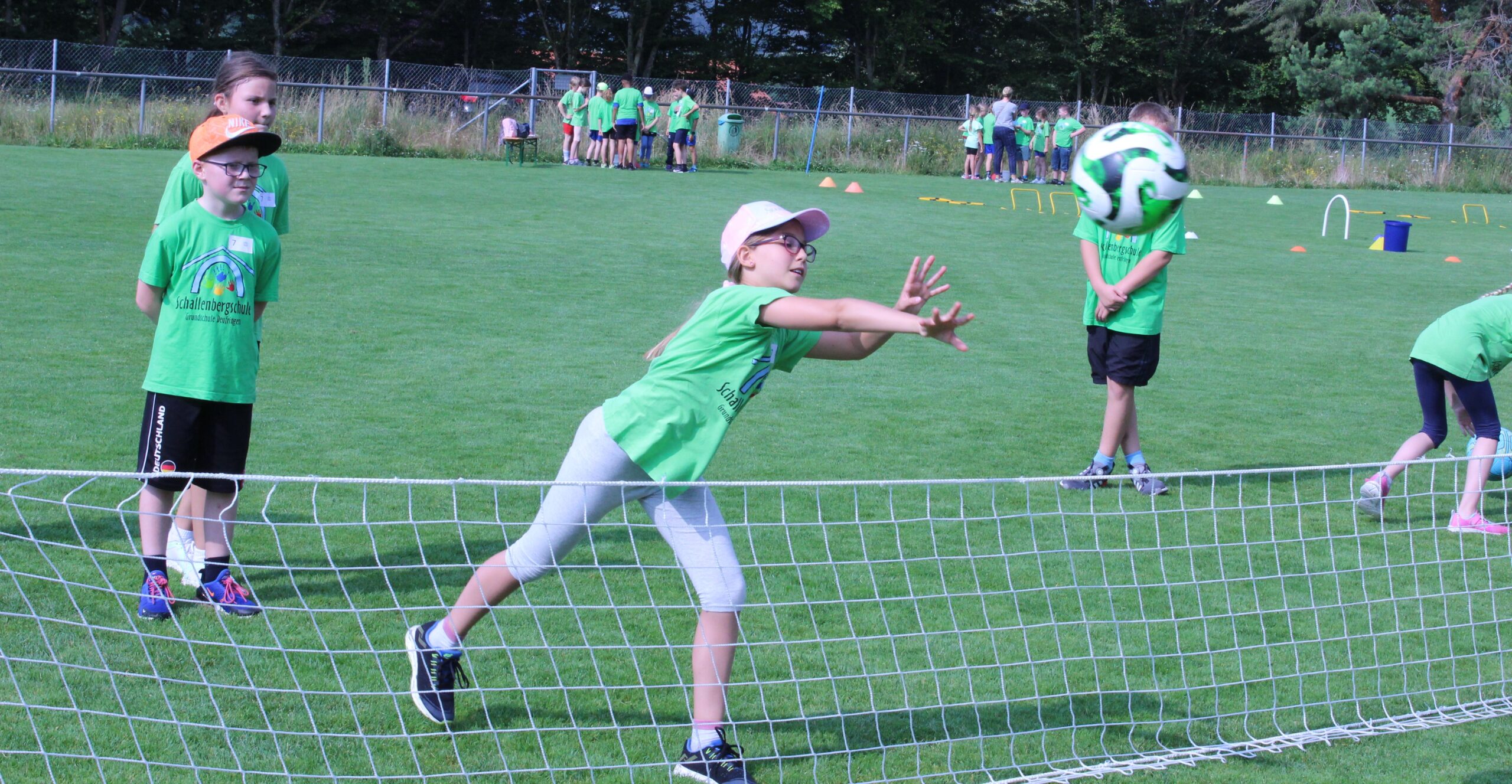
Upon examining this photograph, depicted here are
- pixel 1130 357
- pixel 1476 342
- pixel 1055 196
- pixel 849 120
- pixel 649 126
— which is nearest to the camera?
pixel 1476 342

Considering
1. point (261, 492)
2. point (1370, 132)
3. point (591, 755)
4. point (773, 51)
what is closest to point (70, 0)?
point (773, 51)

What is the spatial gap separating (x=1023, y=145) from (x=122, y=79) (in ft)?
65.9

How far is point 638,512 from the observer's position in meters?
6.39

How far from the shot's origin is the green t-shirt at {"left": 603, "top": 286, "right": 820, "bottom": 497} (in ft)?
12.1

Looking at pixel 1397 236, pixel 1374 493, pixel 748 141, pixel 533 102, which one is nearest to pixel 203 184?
pixel 1374 493

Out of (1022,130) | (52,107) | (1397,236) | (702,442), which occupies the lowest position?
(702,442)

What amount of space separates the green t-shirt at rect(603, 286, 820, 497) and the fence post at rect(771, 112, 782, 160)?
2852 cm

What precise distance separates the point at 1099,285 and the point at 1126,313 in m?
0.20

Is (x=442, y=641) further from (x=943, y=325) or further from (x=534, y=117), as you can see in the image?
(x=534, y=117)

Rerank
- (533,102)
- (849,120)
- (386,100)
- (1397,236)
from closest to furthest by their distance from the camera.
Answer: (1397,236), (386,100), (533,102), (849,120)

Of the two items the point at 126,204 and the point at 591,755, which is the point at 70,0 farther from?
the point at 591,755

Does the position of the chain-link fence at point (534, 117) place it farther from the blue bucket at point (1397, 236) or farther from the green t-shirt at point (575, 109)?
the blue bucket at point (1397, 236)

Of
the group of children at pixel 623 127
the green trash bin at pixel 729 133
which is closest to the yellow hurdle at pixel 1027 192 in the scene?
the green trash bin at pixel 729 133

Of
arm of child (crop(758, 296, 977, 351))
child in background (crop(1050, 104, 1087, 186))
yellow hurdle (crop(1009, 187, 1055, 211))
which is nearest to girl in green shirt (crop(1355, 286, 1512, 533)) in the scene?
arm of child (crop(758, 296, 977, 351))
